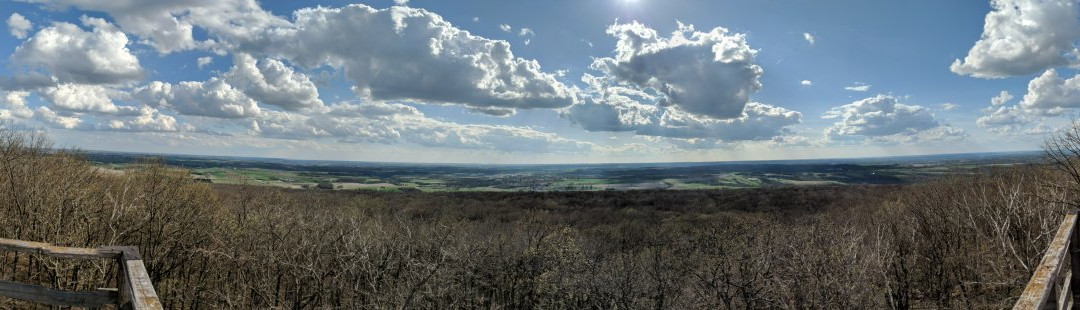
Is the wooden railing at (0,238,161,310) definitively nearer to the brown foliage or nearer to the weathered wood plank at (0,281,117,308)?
the weathered wood plank at (0,281,117,308)

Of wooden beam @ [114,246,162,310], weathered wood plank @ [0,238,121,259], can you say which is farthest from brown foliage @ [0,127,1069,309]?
wooden beam @ [114,246,162,310]

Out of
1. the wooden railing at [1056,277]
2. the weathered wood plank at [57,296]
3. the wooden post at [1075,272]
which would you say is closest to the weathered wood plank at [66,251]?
the weathered wood plank at [57,296]

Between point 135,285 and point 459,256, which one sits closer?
point 135,285

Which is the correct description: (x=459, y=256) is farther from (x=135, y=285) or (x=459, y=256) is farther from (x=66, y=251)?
(x=135, y=285)

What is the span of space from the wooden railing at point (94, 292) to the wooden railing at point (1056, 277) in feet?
18.7

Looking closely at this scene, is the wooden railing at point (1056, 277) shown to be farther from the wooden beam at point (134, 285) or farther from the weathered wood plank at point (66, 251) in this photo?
the weathered wood plank at point (66, 251)

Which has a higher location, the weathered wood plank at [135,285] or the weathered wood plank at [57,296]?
the weathered wood plank at [135,285]

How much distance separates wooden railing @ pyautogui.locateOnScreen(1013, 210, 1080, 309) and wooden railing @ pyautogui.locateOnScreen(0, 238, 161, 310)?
5699mm

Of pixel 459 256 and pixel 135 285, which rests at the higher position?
pixel 135 285

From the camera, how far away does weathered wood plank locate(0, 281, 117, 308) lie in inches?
177

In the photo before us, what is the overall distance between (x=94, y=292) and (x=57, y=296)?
1.43 feet

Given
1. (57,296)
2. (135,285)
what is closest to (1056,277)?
(135,285)

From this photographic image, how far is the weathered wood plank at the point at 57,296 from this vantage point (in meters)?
4.51

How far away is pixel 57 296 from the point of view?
4.60m
